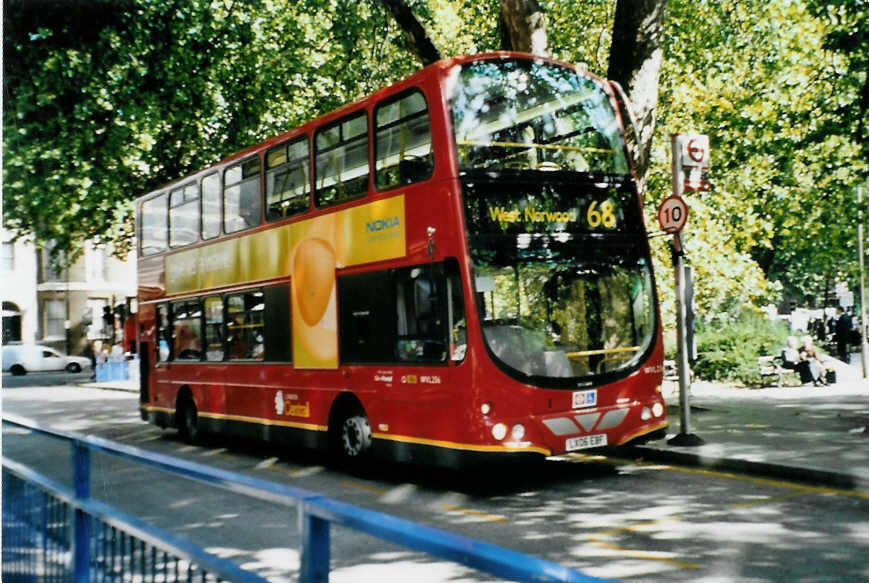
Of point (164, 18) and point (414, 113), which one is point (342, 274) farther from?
point (164, 18)

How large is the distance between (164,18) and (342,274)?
11.1 meters

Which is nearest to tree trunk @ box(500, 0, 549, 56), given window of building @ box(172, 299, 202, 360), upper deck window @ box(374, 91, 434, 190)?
upper deck window @ box(374, 91, 434, 190)

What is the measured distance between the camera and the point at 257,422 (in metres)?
12.6

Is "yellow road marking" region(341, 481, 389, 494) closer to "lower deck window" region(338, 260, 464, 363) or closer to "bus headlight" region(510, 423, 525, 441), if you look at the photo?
"lower deck window" region(338, 260, 464, 363)

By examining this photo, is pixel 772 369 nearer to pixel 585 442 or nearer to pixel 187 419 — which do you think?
pixel 187 419

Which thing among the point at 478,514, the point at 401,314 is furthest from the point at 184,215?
the point at 478,514

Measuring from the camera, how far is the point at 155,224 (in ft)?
53.2

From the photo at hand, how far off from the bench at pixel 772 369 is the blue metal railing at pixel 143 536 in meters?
17.6

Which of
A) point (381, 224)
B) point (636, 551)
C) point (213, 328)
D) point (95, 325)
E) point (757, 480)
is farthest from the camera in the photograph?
point (95, 325)

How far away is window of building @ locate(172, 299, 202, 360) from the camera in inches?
567

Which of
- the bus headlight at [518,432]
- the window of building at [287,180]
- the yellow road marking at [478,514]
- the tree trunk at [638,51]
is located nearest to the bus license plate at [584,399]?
the bus headlight at [518,432]

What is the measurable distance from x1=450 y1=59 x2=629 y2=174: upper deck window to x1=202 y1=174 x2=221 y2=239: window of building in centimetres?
580

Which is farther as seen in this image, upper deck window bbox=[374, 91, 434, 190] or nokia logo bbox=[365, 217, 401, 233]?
nokia logo bbox=[365, 217, 401, 233]

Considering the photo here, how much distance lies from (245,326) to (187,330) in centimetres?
233
